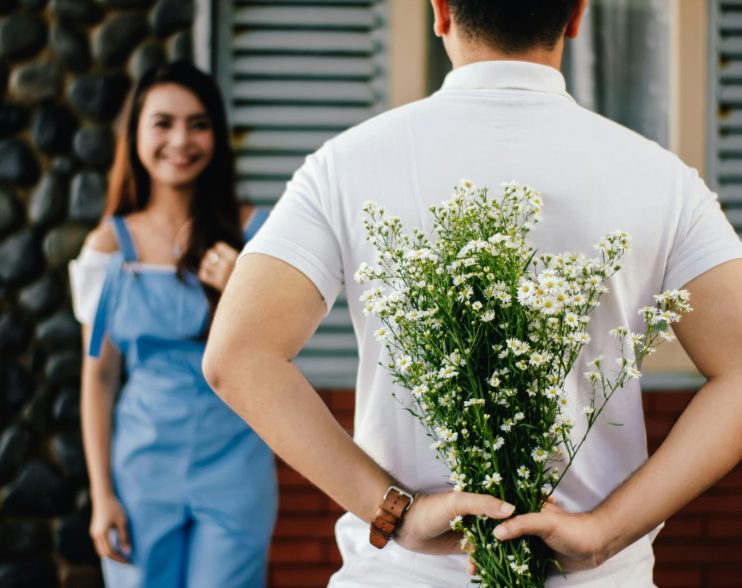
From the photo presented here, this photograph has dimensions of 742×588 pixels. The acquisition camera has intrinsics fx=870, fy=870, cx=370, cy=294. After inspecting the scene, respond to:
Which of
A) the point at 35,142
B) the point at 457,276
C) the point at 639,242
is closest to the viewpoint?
the point at 457,276

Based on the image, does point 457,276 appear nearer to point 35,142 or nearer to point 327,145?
point 327,145

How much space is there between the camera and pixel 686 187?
125 centimetres

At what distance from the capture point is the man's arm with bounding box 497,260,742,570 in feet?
4.00

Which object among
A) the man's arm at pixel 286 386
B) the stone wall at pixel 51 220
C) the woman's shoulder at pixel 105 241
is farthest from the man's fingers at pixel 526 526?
the stone wall at pixel 51 220

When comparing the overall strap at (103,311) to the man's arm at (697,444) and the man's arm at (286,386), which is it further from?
the man's arm at (697,444)

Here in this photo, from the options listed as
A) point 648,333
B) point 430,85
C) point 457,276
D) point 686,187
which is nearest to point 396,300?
point 457,276

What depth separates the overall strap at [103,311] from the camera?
2.62m

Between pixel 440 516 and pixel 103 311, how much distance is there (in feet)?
5.65

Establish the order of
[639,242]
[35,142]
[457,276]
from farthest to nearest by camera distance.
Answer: [35,142], [639,242], [457,276]

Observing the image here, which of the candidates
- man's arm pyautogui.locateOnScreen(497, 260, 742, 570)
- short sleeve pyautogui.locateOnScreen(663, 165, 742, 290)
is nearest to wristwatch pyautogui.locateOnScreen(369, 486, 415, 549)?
man's arm pyautogui.locateOnScreen(497, 260, 742, 570)

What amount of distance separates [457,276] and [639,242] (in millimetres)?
303

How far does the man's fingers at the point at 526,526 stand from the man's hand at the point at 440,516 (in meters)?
0.01

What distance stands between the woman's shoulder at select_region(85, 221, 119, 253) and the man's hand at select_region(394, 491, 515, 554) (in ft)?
5.89

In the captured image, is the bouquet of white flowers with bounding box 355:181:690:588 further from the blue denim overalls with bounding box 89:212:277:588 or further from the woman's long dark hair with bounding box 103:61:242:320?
the woman's long dark hair with bounding box 103:61:242:320
